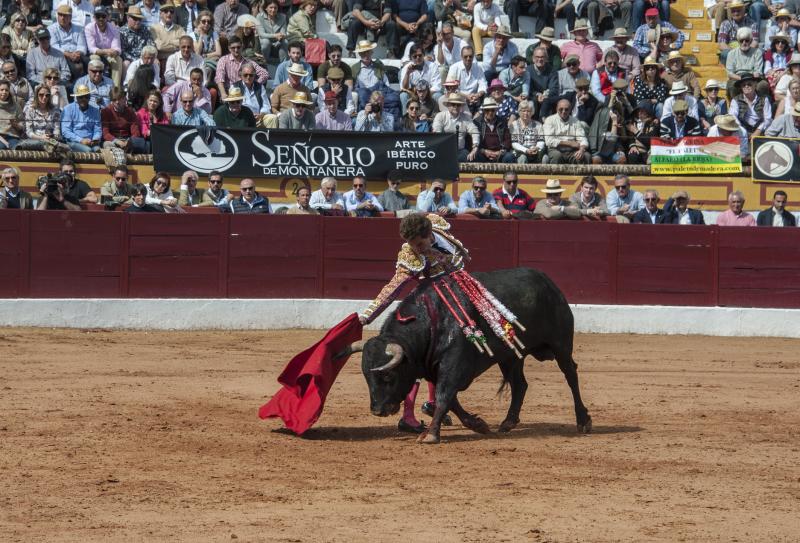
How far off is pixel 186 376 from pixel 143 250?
12.0 feet

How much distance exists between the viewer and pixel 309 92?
15.9 metres

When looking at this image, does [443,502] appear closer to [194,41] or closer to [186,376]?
[186,376]

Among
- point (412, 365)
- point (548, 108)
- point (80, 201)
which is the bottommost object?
point (412, 365)

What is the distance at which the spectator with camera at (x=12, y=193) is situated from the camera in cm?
Result: 1352

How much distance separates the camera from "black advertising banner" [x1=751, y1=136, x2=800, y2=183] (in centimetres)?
1609

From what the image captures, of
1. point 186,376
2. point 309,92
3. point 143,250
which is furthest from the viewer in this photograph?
point 309,92

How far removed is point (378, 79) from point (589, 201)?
10.1ft

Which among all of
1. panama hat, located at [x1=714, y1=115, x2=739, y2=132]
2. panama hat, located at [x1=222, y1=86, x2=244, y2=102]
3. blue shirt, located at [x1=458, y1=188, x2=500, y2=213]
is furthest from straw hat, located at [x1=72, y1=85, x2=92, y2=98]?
panama hat, located at [x1=714, y1=115, x2=739, y2=132]

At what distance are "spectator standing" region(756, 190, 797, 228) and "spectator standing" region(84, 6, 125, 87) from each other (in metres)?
7.63

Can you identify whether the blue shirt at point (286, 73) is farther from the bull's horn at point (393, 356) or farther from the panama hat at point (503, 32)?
the bull's horn at point (393, 356)

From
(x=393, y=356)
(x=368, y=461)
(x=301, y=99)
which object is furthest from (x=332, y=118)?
(x=368, y=461)

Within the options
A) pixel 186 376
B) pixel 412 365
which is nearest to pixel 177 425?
pixel 412 365

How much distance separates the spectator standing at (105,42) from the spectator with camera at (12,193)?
226 centimetres

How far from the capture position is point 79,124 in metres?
14.5
